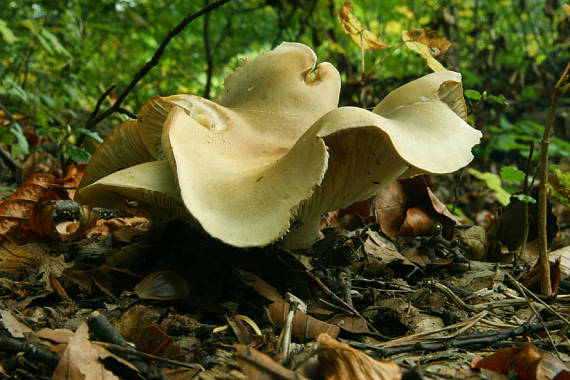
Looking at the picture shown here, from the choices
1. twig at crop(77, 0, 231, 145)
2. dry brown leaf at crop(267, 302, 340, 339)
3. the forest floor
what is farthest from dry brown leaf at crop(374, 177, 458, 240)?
twig at crop(77, 0, 231, 145)

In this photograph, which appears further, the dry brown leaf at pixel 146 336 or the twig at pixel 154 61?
the twig at pixel 154 61

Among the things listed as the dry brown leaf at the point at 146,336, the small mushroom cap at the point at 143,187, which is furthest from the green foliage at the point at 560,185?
the dry brown leaf at the point at 146,336

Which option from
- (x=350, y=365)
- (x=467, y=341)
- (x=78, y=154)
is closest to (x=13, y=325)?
(x=350, y=365)

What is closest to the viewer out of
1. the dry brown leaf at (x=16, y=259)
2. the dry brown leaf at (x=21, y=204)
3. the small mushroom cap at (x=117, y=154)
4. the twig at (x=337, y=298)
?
the twig at (x=337, y=298)

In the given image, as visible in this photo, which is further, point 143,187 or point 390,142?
point 143,187

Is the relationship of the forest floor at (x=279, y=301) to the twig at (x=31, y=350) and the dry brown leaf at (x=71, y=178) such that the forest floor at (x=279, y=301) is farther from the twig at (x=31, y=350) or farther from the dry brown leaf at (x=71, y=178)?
the dry brown leaf at (x=71, y=178)

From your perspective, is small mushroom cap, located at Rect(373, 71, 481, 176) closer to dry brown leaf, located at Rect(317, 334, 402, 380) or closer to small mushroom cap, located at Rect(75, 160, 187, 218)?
dry brown leaf, located at Rect(317, 334, 402, 380)

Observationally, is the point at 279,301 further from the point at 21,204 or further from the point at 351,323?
the point at 21,204

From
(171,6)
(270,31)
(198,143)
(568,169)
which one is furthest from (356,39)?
(270,31)
